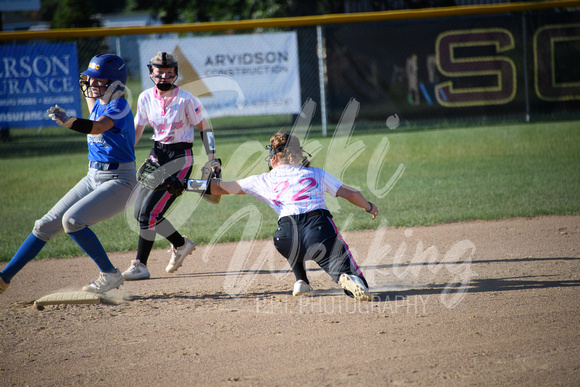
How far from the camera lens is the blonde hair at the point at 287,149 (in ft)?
14.1

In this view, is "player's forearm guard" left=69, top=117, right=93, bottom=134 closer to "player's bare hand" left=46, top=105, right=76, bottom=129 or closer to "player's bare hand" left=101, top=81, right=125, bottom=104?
"player's bare hand" left=46, top=105, right=76, bottom=129

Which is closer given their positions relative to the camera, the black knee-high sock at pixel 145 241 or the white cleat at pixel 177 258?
the black knee-high sock at pixel 145 241

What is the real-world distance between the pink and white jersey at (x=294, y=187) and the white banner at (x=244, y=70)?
872 cm

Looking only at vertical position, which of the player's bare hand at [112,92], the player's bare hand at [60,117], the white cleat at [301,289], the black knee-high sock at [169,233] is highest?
the player's bare hand at [112,92]

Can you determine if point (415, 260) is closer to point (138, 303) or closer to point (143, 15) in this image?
point (138, 303)

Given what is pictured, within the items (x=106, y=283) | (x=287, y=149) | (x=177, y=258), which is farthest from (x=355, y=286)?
(x=106, y=283)

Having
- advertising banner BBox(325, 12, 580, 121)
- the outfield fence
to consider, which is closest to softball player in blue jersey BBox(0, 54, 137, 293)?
the outfield fence

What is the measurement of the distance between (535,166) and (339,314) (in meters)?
6.75

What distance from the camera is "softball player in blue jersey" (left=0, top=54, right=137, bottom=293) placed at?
415cm

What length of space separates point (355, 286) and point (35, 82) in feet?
35.2

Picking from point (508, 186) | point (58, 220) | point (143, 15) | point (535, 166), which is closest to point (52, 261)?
point (58, 220)

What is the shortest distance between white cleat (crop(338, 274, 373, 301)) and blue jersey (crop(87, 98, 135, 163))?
6.46ft

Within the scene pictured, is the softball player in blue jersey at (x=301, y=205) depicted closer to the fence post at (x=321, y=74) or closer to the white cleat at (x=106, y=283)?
the white cleat at (x=106, y=283)

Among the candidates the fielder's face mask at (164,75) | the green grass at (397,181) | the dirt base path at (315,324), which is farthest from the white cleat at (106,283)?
the green grass at (397,181)
